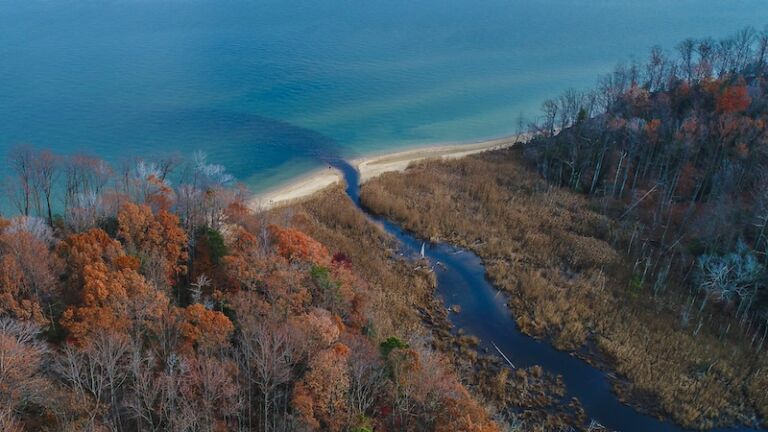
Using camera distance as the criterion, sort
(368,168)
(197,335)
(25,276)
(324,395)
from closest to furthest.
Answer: (324,395)
(197,335)
(25,276)
(368,168)

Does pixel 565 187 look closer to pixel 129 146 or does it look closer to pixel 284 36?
pixel 129 146

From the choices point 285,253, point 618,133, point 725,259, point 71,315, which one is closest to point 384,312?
point 285,253

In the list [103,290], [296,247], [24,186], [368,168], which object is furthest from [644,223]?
Answer: [24,186]

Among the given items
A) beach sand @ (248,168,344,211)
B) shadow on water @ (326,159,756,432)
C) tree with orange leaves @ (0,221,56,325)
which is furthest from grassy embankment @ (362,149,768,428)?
tree with orange leaves @ (0,221,56,325)

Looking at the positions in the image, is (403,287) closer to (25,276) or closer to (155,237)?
(155,237)

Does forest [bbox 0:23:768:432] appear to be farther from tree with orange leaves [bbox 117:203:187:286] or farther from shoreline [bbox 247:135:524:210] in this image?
shoreline [bbox 247:135:524:210]

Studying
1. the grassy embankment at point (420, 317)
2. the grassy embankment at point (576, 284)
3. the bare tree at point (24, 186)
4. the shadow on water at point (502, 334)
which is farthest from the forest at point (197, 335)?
the grassy embankment at point (576, 284)

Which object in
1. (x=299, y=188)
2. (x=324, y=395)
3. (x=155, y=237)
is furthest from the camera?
(x=299, y=188)
